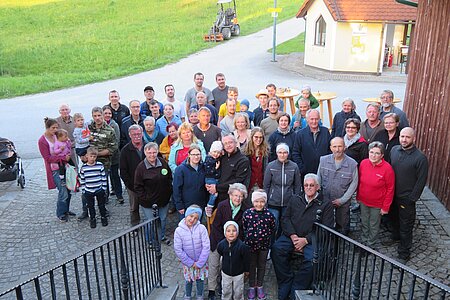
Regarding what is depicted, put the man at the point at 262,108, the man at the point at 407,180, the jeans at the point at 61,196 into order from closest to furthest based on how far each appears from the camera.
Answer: the man at the point at 407,180 < the jeans at the point at 61,196 < the man at the point at 262,108

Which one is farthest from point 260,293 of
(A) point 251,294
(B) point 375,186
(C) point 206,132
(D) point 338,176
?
(C) point 206,132

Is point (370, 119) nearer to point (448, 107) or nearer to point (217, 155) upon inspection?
point (448, 107)

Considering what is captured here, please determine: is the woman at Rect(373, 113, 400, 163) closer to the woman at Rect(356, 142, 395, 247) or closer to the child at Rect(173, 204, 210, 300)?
the woman at Rect(356, 142, 395, 247)

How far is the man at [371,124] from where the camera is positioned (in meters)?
6.78

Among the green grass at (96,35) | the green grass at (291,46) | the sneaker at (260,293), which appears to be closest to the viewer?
the sneaker at (260,293)

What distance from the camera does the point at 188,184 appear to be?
19.6 feet

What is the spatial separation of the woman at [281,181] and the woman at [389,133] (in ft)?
5.16

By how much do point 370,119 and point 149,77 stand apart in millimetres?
16718

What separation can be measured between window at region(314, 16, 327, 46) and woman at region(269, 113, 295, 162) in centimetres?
1759

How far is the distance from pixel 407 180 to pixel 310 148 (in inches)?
58.3

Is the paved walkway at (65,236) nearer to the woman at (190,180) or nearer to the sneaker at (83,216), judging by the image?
the sneaker at (83,216)

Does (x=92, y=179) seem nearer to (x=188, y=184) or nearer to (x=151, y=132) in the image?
(x=151, y=132)

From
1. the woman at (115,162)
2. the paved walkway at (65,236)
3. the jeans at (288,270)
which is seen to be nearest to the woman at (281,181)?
the jeans at (288,270)

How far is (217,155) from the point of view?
5.88 meters
